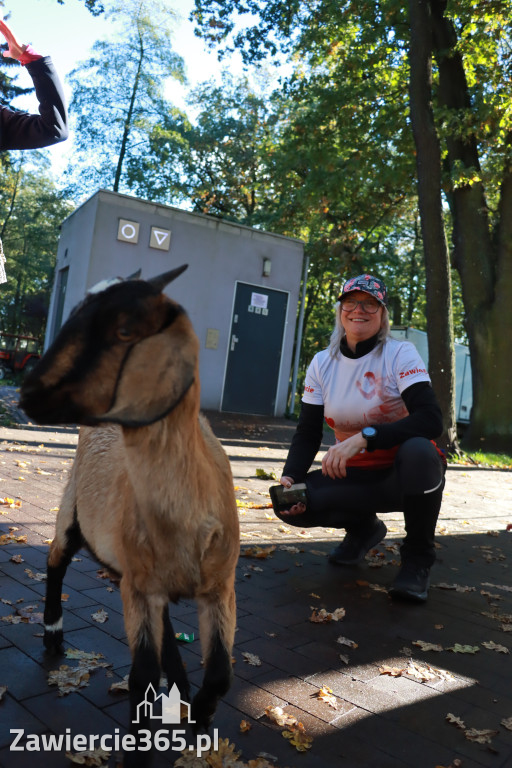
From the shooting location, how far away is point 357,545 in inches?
186

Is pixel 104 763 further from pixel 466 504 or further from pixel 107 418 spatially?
pixel 466 504

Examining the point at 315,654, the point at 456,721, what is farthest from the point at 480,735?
the point at 315,654

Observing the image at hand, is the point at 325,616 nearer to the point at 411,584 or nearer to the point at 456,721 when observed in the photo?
the point at 411,584

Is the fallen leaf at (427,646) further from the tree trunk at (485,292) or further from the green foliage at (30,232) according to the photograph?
the green foliage at (30,232)

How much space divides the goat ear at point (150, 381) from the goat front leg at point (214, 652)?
2.79ft

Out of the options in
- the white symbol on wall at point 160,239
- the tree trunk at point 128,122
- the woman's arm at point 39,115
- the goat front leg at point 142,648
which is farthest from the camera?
the tree trunk at point 128,122

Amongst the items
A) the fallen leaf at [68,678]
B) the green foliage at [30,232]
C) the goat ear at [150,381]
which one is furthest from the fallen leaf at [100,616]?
the green foliage at [30,232]

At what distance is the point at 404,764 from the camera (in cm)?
226

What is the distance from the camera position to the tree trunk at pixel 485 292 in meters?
14.4

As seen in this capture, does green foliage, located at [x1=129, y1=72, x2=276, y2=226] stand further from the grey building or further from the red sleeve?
the red sleeve

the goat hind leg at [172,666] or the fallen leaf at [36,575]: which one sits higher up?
the goat hind leg at [172,666]

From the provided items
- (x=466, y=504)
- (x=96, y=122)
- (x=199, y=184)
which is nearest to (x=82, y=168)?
(x=96, y=122)

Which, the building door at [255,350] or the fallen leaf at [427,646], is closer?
the fallen leaf at [427,646]

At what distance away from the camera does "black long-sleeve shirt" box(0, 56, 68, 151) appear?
3.76m
